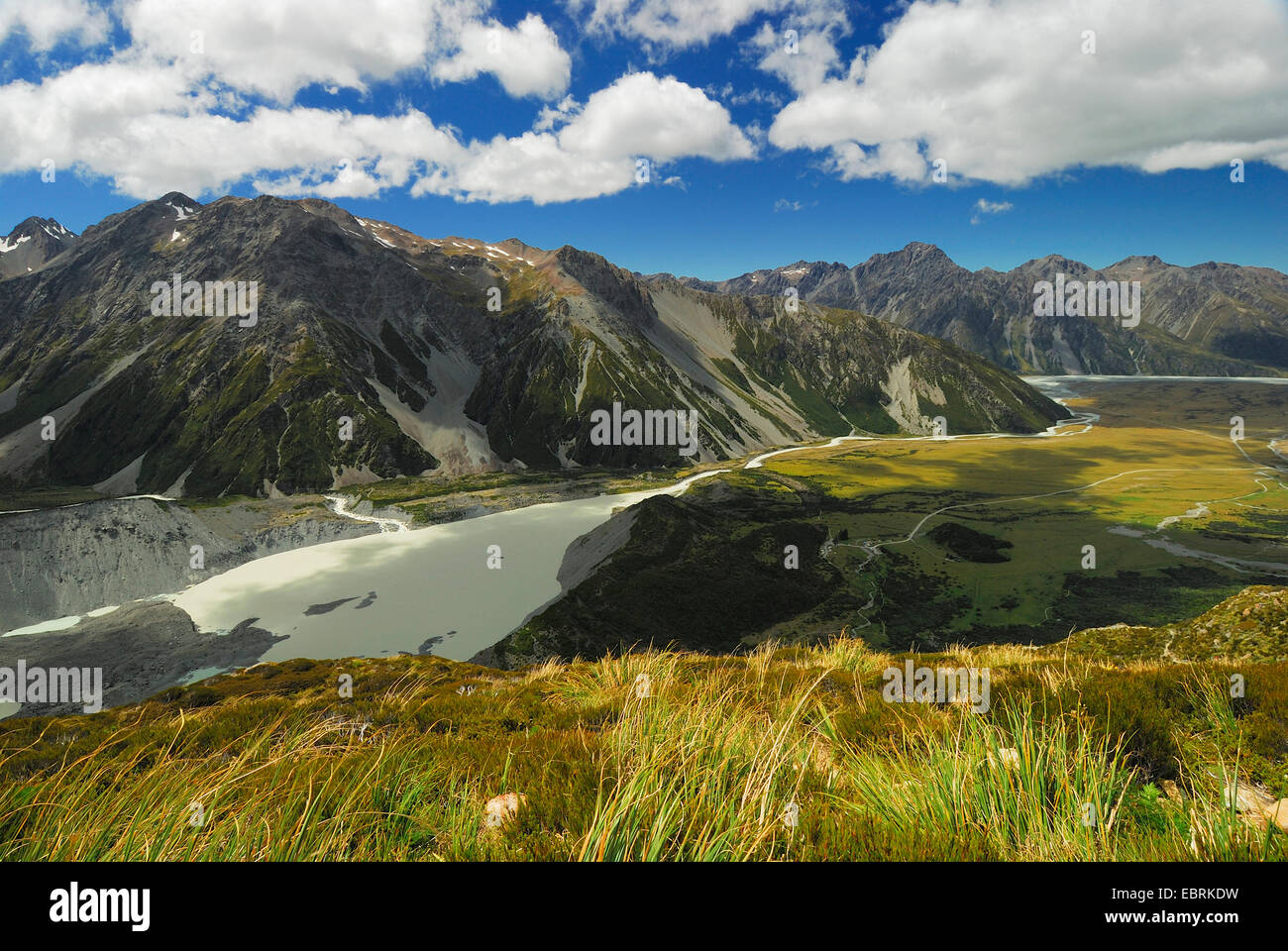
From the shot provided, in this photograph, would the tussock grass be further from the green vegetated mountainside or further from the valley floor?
the green vegetated mountainside

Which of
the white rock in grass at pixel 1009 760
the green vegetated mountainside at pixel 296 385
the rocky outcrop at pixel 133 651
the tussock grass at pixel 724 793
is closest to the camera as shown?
the tussock grass at pixel 724 793

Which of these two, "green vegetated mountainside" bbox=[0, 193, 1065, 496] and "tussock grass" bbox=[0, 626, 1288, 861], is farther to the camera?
"green vegetated mountainside" bbox=[0, 193, 1065, 496]

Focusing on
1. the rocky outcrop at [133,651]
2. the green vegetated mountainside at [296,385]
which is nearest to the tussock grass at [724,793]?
the rocky outcrop at [133,651]

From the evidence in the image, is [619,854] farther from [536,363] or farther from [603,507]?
[536,363]

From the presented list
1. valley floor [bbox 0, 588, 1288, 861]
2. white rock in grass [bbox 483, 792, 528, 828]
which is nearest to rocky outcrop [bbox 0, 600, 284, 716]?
valley floor [bbox 0, 588, 1288, 861]

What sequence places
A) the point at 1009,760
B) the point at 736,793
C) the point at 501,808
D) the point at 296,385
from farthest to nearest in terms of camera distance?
the point at 296,385, the point at 1009,760, the point at 501,808, the point at 736,793

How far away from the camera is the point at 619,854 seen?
2.67m

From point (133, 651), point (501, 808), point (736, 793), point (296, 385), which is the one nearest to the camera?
point (736, 793)

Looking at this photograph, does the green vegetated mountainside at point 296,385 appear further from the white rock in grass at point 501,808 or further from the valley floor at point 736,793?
the white rock in grass at point 501,808

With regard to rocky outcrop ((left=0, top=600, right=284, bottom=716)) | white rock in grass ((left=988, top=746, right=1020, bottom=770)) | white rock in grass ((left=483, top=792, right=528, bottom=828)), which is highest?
white rock in grass ((left=988, top=746, right=1020, bottom=770))

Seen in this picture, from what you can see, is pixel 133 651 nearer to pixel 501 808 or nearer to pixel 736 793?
pixel 501 808

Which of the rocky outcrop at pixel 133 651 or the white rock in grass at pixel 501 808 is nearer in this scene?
the white rock in grass at pixel 501 808

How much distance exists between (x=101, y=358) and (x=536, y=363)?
440 ft

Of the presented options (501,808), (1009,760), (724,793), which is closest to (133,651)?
(501,808)
